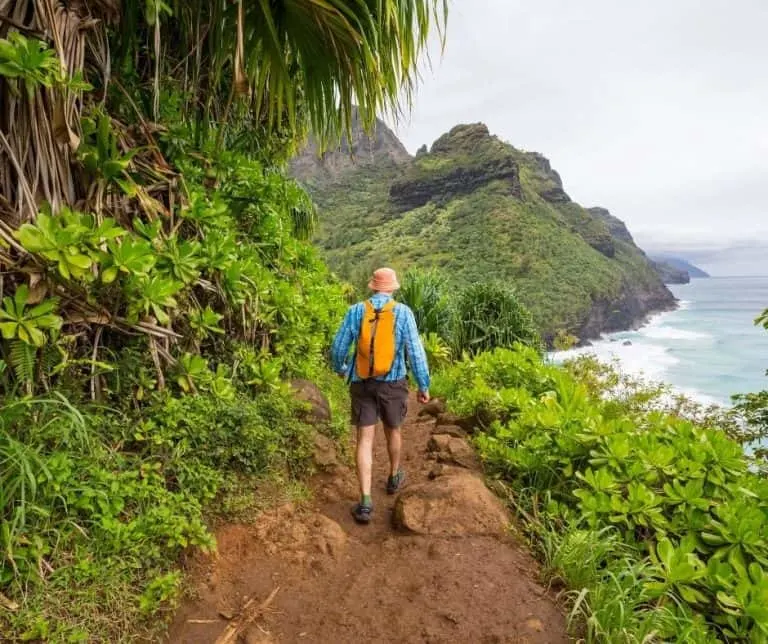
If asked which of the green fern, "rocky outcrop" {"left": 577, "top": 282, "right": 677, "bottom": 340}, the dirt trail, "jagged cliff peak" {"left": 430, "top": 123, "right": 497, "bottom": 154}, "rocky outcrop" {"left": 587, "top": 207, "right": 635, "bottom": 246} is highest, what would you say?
"jagged cliff peak" {"left": 430, "top": 123, "right": 497, "bottom": 154}

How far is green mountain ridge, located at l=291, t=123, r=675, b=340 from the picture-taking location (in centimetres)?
3944

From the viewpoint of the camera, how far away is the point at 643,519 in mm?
2271

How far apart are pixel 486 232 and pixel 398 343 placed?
4303 cm

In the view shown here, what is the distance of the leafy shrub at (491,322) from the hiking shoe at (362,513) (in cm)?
549

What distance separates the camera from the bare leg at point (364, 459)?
111 inches

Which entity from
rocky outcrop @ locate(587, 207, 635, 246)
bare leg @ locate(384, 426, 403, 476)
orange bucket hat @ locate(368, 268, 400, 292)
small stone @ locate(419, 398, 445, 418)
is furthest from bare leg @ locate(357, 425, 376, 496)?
rocky outcrop @ locate(587, 207, 635, 246)

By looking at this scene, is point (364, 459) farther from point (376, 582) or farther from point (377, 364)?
point (376, 582)

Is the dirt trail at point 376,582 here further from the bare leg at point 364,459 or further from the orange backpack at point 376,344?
the orange backpack at point 376,344

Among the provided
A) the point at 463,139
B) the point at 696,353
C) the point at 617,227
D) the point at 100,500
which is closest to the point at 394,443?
the point at 100,500

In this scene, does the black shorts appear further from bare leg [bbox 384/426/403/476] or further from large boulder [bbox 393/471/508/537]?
large boulder [bbox 393/471/508/537]

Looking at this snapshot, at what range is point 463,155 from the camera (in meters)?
60.4

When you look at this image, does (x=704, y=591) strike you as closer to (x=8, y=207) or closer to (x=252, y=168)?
(x=8, y=207)

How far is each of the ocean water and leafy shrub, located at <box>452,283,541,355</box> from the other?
1395 cm

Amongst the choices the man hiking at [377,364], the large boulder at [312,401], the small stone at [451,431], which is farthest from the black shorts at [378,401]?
the small stone at [451,431]
